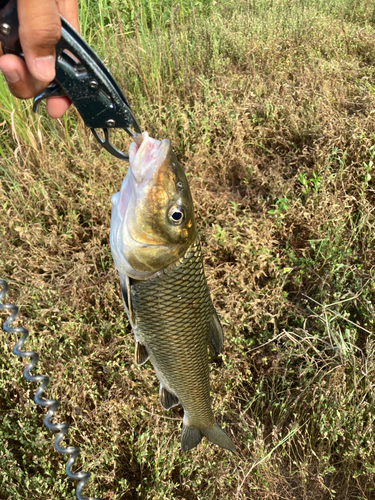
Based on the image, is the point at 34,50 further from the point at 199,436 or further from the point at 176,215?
the point at 199,436

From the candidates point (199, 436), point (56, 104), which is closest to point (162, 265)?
point (56, 104)

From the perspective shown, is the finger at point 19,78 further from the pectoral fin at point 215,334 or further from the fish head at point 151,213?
the pectoral fin at point 215,334

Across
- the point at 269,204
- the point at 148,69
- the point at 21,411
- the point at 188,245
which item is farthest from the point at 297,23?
the point at 21,411

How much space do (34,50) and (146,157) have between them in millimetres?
432

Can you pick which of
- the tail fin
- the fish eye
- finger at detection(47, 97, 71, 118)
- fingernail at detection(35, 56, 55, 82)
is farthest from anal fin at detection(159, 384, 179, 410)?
fingernail at detection(35, 56, 55, 82)

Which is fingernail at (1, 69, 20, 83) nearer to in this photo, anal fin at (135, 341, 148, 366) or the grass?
anal fin at (135, 341, 148, 366)

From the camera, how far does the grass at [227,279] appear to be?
2105mm

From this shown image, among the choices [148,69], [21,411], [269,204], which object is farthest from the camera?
[148,69]

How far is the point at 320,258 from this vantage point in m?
2.84

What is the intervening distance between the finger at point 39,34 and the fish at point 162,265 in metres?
0.34

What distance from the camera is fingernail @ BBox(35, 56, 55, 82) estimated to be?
3.66 feet

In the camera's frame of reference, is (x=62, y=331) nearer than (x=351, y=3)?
Yes

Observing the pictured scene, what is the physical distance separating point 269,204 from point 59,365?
1.97 m

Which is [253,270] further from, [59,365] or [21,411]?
[21,411]
